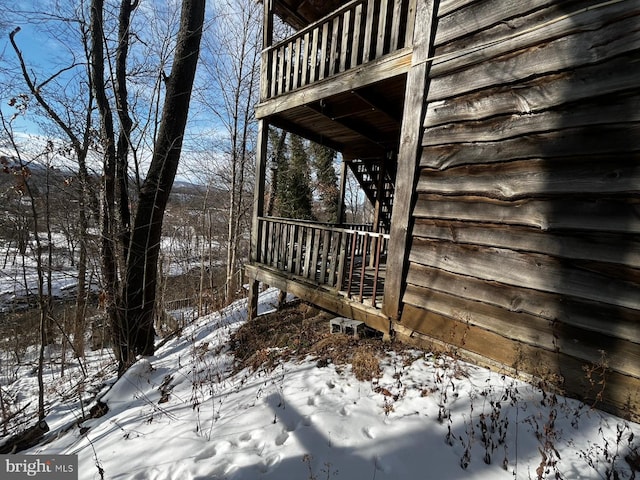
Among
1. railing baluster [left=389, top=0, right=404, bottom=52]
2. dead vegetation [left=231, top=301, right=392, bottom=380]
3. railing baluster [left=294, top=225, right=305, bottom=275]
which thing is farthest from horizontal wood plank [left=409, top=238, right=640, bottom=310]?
railing baluster [left=389, top=0, right=404, bottom=52]

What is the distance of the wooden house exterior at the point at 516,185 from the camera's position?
178 cm

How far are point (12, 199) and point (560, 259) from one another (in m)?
6.68

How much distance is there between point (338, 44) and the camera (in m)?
3.64

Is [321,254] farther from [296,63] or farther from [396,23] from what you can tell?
[396,23]

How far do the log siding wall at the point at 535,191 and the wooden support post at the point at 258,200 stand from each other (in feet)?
9.15

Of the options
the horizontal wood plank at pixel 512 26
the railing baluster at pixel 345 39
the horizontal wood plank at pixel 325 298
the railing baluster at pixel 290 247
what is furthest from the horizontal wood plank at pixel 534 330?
the railing baluster at pixel 345 39

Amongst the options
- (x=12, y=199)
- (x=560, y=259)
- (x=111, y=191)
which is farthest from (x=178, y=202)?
(x=560, y=259)

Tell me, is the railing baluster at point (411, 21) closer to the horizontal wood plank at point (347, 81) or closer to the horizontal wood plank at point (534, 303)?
the horizontal wood plank at point (347, 81)

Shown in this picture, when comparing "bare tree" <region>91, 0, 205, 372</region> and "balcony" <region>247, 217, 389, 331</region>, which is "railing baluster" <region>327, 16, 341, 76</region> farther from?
"bare tree" <region>91, 0, 205, 372</region>

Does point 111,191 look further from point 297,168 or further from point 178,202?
point 297,168

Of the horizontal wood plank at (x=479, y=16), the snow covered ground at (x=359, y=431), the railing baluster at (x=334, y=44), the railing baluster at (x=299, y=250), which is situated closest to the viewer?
the snow covered ground at (x=359, y=431)

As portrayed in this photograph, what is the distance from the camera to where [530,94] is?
2096mm

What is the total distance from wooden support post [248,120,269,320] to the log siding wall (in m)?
2.79

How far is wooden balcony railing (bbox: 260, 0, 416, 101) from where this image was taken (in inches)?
116
